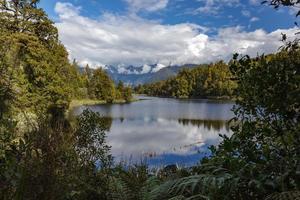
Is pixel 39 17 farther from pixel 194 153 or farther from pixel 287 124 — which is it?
pixel 287 124

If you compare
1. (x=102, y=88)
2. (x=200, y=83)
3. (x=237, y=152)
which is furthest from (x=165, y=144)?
(x=200, y=83)

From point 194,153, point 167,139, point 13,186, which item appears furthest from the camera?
point 167,139

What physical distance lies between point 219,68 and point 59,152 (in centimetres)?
12584

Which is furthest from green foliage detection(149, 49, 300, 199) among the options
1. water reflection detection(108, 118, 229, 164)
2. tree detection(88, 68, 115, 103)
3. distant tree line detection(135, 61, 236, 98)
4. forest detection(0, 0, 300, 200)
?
distant tree line detection(135, 61, 236, 98)

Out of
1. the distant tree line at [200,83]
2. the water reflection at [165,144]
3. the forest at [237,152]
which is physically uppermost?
the distant tree line at [200,83]

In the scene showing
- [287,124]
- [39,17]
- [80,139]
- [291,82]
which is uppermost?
[39,17]

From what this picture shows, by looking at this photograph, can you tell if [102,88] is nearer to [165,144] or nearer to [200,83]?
[200,83]

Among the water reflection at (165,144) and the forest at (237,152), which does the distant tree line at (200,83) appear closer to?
the water reflection at (165,144)

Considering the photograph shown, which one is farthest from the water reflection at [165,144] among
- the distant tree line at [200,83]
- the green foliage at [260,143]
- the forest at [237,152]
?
the distant tree line at [200,83]

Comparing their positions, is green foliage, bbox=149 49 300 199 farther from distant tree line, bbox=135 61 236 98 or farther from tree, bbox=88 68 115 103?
distant tree line, bbox=135 61 236 98

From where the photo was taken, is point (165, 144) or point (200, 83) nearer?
point (165, 144)

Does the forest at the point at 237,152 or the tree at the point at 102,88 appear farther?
the tree at the point at 102,88

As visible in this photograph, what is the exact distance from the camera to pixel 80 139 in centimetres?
820

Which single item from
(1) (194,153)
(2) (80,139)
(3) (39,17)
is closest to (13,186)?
(2) (80,139)
